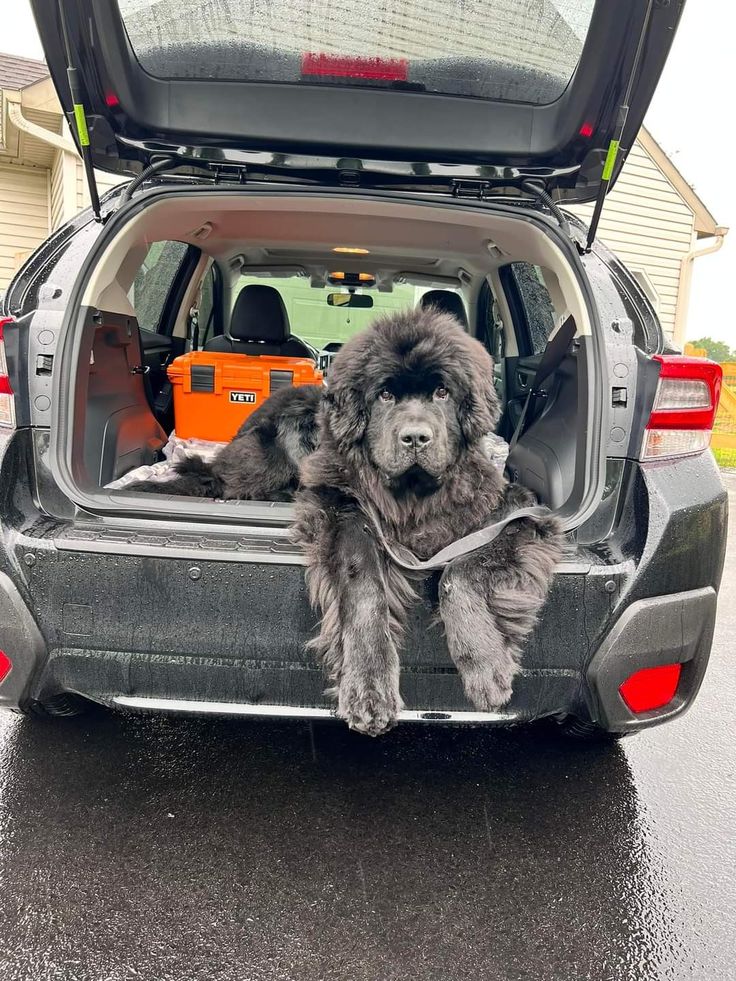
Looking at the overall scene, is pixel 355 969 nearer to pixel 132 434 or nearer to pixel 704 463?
pixel 704 463

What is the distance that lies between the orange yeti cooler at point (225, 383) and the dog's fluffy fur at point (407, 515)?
1.32 metres

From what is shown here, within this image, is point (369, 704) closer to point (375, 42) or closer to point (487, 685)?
point (487, 685)

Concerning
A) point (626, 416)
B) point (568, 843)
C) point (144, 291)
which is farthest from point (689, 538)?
point (144, 291)

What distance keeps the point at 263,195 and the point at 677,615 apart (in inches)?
78.6

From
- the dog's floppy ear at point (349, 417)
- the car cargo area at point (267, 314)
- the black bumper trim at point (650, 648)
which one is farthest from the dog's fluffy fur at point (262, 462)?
the black bumper trim at point (650, 648)

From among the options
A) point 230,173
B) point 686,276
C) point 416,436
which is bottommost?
point 686,276

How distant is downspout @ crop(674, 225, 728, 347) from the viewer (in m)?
13.2

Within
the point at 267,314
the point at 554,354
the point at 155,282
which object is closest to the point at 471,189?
the point at 554,354

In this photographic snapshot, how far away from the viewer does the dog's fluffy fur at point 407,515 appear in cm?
183

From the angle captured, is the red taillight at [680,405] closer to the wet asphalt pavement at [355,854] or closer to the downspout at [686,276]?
the wet asphalt pavement at [355,854]

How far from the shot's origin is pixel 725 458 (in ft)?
40.3

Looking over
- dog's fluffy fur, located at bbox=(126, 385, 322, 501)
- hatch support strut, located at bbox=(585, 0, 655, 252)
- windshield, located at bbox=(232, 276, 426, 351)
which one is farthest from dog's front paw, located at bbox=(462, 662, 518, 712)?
windshield, located at bbox=(232, 276, 426, 351)

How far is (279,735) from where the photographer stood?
8.49 feet

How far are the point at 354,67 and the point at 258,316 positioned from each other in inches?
71.5
